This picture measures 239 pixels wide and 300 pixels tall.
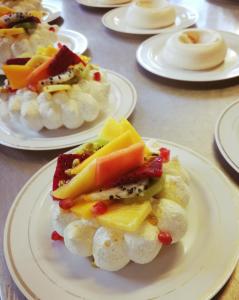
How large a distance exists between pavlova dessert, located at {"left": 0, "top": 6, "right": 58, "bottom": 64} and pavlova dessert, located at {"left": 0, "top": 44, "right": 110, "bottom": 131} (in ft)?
0.90

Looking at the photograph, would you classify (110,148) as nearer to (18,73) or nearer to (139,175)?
(139,175)

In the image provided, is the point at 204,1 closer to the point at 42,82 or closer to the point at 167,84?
the point at 167,84

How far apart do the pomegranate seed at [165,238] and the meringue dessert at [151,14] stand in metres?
1.12

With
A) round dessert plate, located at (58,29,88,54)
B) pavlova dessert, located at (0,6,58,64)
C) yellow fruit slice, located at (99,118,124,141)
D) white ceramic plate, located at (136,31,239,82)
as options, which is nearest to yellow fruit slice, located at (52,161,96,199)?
yellow fruit slice, located at (99,118,124,141)

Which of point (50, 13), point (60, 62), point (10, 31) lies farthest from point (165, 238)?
point (50, 13)

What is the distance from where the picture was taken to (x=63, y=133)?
1.01 metres

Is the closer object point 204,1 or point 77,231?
point 77,231

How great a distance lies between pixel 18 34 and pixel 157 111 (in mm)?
573

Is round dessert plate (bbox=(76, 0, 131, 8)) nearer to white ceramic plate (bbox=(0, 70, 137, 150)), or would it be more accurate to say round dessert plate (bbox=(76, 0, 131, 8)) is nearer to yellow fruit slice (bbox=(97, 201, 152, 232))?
white ceramic plate (bbox=(0, 70, 137, 150))

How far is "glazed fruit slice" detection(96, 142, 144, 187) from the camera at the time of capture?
24.8 inches

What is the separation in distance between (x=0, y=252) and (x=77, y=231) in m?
0.19

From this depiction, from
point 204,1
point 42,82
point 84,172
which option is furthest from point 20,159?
point 204,1

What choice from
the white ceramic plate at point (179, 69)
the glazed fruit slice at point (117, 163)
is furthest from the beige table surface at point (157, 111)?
the glazed fruit slice at point (117, 163)

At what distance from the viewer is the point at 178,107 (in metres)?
1.12
